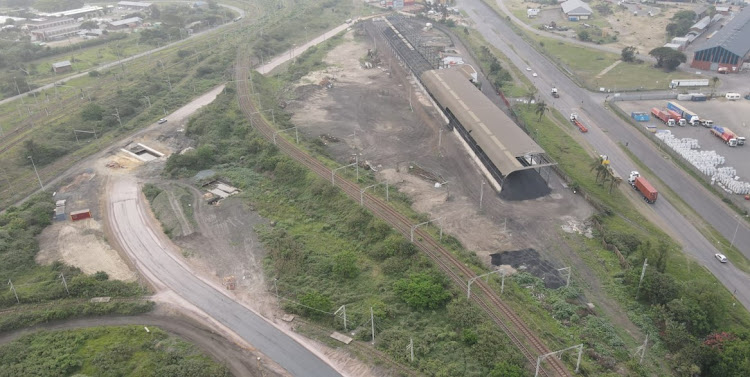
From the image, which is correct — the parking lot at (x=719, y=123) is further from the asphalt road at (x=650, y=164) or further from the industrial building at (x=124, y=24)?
the industrial building at (x=124, y=24)

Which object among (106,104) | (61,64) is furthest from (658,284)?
(61,64)

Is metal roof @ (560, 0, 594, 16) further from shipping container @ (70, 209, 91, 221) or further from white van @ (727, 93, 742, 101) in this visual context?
shipping container @ (70, 209, 91, 221)

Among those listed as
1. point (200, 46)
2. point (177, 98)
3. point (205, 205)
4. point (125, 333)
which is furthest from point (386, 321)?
point (200, 46)

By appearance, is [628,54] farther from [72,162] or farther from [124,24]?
[124,24]

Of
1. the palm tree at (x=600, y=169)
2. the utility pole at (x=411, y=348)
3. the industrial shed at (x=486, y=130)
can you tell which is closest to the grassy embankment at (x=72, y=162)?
the utility pole at (x=411, y=348)

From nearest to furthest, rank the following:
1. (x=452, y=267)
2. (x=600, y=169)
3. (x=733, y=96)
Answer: (x=452, y=267) → (x=600, y=169) → (x=733, y=96)

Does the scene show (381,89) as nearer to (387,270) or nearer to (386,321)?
(387,270)
